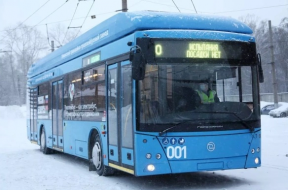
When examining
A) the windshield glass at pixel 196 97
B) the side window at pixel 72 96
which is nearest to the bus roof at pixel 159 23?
the windshield glass at pixel 196 97

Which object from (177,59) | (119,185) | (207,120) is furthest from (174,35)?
→ (119,185)

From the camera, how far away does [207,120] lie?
8781mm

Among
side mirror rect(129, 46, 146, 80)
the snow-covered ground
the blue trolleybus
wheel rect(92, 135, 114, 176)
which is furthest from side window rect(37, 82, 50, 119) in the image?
side mirror rect(129, 46, 146, 80)

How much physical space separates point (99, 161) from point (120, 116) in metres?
2.02

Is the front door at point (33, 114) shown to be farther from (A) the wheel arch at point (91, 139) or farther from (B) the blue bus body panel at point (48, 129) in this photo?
(A) the wheel arch at point (91, 139)

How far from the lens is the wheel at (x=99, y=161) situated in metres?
10.8

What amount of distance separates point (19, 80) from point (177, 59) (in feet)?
239

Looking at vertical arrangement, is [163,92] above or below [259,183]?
above

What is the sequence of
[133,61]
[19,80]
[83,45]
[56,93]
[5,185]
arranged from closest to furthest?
[133,61] < [5,185] < [83,45] < [56,93] < [19,80]

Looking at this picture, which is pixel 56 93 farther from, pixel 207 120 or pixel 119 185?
pixel 207 120

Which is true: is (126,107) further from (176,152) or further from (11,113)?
(11,113)

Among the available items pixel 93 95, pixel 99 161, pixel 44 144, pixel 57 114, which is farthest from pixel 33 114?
pixel 99 161

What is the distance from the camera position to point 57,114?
14883 millimetres

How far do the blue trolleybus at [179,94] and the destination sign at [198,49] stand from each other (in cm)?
2
